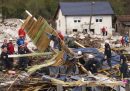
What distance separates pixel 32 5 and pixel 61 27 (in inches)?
566

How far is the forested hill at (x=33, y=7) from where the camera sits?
76.5 m

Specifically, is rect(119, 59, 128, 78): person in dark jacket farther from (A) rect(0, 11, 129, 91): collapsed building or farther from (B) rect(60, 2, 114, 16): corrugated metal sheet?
(B) rect(60, 2, 114, 16): corrugated metal sheet

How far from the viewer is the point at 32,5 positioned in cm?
7800

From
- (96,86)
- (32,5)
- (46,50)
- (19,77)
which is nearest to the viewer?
(96,86)

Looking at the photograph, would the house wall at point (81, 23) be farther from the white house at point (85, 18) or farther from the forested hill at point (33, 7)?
the forested hill at point (33, 7)

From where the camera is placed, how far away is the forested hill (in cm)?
7650

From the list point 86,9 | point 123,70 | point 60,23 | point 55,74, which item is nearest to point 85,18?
point 86,9

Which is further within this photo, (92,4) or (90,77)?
(92,4)

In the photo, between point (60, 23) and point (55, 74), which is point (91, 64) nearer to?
point (55, 74)

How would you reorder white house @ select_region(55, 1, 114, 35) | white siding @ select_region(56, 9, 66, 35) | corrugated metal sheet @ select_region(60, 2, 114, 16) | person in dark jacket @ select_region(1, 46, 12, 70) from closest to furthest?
person in dark jacket @ select_region(1, 46, 12, 70)
white house @ select_region(55, 1, 114, 35)
corrugated metal sheet @ select_region(60, 2, 114, 16)
white siding @ select_region(56, 9, 66, 35)

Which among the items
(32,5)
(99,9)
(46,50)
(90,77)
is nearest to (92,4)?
(99,9)

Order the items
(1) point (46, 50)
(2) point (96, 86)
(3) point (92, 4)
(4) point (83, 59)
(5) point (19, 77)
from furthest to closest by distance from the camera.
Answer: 1. (3) point (92, 4)
2. (1) point (46, 50)
3. (4) point (83, 59)
4. (5) point (19, 77)
5. (2) point (96, 86)

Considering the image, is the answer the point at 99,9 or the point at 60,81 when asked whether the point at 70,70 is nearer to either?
the point at 60,81

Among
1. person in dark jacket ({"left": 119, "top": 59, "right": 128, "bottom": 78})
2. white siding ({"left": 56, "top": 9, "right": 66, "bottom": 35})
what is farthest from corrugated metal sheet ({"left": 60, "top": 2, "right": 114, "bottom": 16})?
person in dark jacket ({"left": 119, "top": 59, "right": 128, "bottom": 78})
